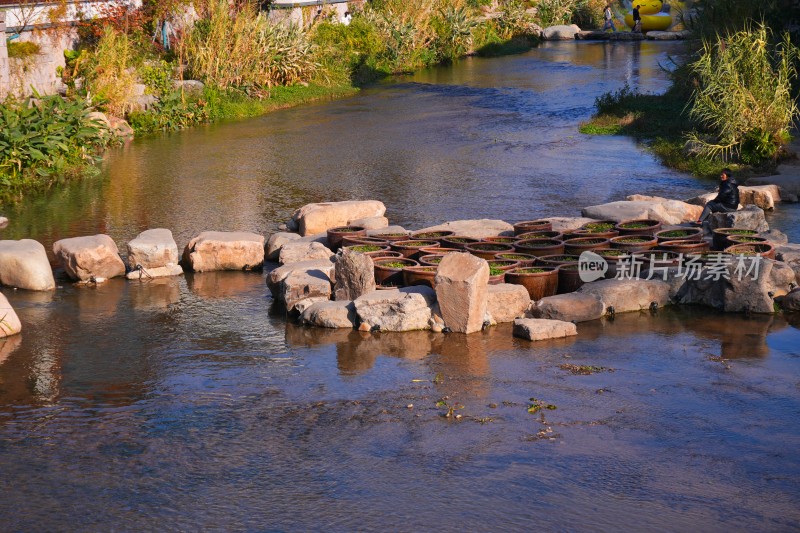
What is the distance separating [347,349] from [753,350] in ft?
14.4

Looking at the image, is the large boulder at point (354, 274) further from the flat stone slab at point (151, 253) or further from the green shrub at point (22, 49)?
the green shrub at point (22, 49)

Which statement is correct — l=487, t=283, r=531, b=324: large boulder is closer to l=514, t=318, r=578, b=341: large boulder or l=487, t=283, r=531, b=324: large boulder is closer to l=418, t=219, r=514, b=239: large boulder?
l=514, t=318, r=578, b=341: large boulder

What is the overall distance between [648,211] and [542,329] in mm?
4716

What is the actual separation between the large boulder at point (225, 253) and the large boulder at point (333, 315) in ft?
8.63

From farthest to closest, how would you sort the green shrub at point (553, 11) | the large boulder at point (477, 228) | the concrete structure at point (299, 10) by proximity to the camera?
1. the green shrub at point (553, 11)
2. the concrete structure at point (299, 10)
3. the large boulder at point (477, 228)

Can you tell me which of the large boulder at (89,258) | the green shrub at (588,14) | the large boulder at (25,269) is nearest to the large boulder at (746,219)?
the large boulder at (89,258)

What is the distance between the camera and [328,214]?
50.8ft

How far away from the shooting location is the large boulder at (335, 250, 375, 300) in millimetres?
11656

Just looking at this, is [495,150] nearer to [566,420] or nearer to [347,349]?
[347,349]

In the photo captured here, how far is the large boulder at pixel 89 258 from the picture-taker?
526 inches

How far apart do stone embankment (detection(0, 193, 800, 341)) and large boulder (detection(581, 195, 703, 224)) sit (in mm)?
35

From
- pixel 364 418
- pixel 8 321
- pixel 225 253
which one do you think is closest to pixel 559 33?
pixel 225 253

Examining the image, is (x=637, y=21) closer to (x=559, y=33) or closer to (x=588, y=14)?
(x=559, y=33)

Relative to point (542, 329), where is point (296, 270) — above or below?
above
